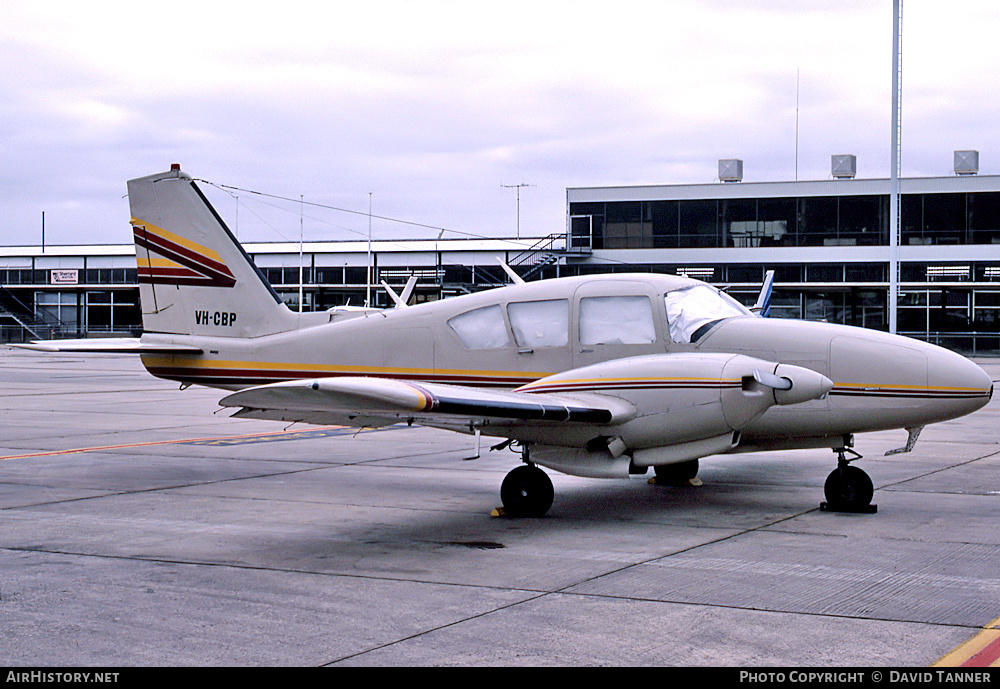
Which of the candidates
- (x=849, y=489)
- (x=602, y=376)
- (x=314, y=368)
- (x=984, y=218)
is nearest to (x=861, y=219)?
(x=984, y=218)

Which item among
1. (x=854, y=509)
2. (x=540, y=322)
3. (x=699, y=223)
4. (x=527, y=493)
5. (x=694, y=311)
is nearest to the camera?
(x=527, y=493)

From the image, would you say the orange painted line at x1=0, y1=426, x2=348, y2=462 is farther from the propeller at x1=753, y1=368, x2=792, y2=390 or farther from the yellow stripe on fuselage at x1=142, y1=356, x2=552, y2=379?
the propeller at x1=753, y1=368, x2=792, y2=390

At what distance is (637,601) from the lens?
22.7ft

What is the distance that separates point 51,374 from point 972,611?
127 feet

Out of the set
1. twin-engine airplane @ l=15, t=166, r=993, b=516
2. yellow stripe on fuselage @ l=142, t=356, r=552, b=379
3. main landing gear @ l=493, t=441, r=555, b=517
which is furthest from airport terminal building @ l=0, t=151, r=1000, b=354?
main landing gear @ l=493, t=441, r=555, b=517

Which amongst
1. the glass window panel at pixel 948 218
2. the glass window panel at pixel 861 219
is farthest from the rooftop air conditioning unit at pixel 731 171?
the glass window panel at pixel 948 218

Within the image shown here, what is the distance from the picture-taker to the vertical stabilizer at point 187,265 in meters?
13.5

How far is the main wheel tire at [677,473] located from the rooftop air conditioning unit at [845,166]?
166ft

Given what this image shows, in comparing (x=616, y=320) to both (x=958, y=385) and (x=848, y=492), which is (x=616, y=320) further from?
(x=958, y=385)

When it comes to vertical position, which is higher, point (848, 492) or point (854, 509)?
point (848, 492)

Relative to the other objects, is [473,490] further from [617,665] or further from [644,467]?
[617,665]

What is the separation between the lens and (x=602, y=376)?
10.1m

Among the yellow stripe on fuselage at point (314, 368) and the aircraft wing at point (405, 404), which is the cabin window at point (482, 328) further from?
the aircraft wing at point (405, 404)

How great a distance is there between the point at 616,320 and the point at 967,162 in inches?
2117
